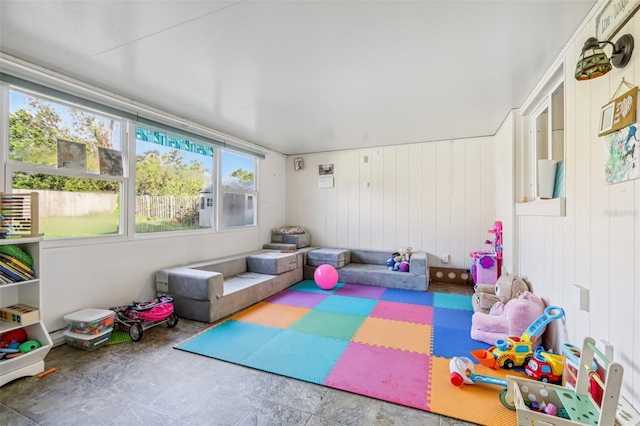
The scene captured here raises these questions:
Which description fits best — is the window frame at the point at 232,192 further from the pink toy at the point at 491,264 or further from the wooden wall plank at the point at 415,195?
the pink toy at the point at 491,264

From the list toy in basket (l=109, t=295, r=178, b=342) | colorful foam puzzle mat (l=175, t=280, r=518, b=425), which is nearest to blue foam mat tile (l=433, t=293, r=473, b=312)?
colorful foam puzzle mat (l=175, t=280, r=518, b=425)

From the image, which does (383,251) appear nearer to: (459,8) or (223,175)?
(223,175)

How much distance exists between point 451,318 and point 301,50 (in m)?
3.19

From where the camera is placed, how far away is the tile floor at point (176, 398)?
5.38 feet

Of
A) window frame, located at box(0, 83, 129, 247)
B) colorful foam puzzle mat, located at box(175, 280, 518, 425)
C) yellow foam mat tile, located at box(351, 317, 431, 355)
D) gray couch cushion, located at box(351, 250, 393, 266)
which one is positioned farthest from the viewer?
gray couch cushion, located at box(351, 250, 393, 266)

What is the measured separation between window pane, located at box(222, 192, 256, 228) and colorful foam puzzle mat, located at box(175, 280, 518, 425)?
1657mm

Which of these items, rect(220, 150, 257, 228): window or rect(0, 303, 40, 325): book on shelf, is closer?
rect(0, 303, 40, 325): book on shelf

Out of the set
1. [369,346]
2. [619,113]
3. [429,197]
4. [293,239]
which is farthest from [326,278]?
[619,113]

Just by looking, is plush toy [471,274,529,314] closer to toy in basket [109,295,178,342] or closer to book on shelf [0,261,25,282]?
toy in basket [109,295,178,342]

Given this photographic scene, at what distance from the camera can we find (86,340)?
2.43 metres

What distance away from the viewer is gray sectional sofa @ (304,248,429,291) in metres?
4.37

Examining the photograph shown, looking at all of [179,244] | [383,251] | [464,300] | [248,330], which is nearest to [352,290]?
[383,251]

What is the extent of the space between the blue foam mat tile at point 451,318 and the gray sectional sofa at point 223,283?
225 cm

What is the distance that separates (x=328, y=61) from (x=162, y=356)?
2902mm
